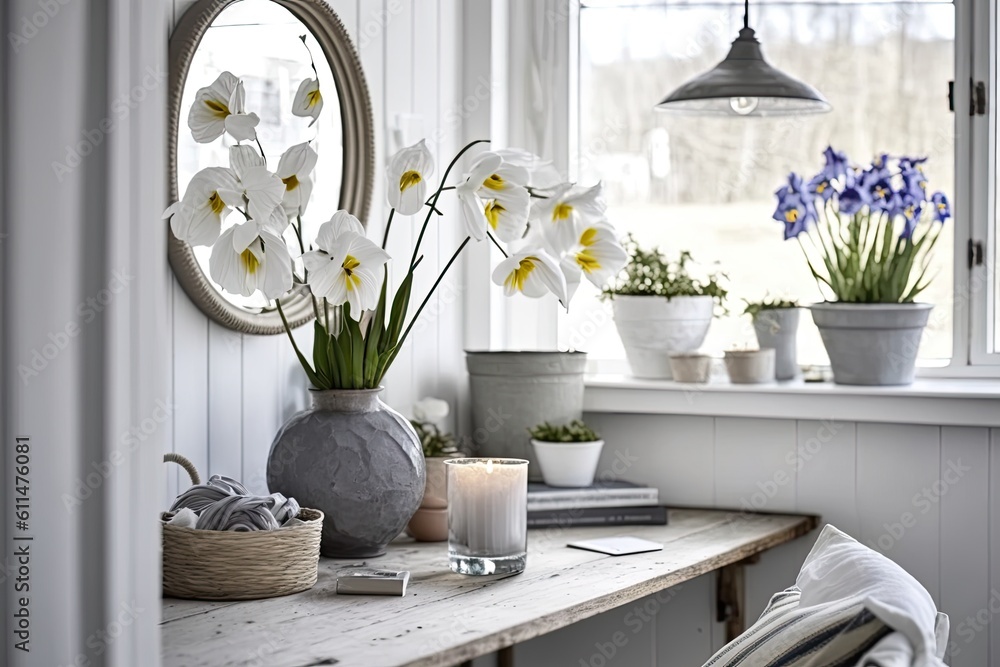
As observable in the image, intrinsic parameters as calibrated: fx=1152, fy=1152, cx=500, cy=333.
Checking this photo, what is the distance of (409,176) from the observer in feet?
5.64

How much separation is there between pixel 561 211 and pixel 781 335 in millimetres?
795

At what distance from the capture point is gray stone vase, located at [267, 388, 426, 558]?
1729 mm

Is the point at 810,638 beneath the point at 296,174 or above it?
beneath

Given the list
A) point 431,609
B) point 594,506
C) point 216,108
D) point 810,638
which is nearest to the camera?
point 810,638

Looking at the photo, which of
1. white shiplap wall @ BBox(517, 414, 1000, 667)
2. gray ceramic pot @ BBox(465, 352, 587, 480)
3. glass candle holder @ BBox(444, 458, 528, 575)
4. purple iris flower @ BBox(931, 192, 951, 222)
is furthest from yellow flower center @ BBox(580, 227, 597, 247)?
purple iris flower @ BBox(931, 192, 951, 222)

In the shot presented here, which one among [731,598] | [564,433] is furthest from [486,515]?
[731,598]

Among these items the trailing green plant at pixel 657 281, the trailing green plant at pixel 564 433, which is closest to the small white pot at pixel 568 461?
the trailing green plant at pixel 564 433

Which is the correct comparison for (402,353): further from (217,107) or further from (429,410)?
(217,107)

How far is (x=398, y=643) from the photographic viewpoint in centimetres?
135

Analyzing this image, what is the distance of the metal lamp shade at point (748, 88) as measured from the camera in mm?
2105

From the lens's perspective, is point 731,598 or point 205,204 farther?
point 731,598

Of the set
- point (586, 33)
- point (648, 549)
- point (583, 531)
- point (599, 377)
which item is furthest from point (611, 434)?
point (586, 33)

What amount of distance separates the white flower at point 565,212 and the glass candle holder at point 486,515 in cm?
35

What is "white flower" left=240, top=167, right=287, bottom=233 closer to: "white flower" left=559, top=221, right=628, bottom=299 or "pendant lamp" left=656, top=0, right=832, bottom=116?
"white flower" left=559, top=221, right=628, bottom=299
